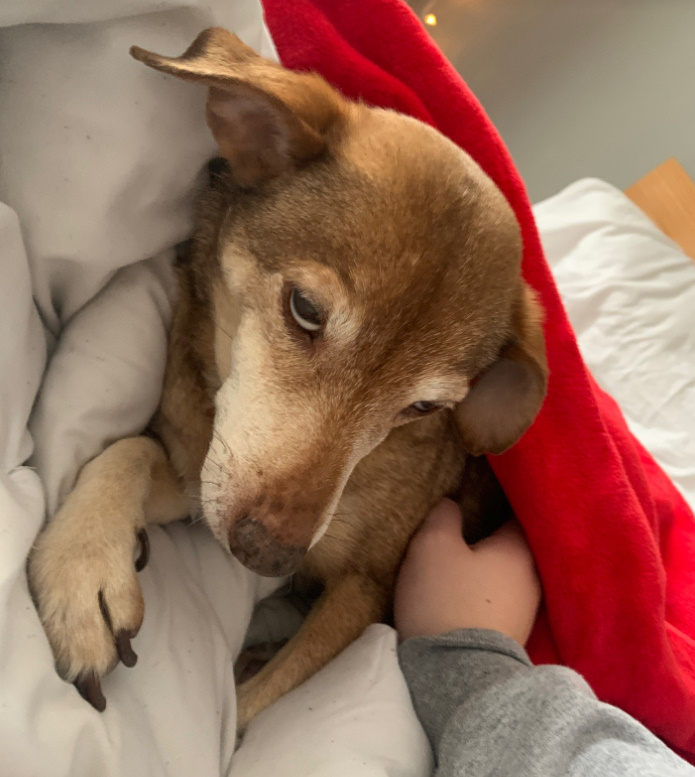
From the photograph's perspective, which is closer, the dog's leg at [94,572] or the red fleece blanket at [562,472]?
the dog's leg at [94,572]

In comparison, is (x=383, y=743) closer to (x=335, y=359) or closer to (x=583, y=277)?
(x=335, y=359)

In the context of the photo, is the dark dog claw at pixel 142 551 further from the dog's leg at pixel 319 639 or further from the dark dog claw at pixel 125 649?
the dog's leg at pixel 319 639

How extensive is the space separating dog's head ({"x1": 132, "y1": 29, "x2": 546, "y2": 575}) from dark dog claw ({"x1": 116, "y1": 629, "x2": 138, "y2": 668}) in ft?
0.68

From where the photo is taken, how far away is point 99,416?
44.6 inches

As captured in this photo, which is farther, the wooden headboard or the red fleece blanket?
the wooden headboard

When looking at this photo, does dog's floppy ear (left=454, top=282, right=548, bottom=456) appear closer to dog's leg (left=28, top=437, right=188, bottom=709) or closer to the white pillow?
dog's leg (left=28, top=437, right=188, bottom=709)

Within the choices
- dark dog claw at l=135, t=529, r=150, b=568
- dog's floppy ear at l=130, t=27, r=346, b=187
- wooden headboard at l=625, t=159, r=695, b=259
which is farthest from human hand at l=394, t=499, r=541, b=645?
wooden headboard at l=625, t=159, r=695, b=259

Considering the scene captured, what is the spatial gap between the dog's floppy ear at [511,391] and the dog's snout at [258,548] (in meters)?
0.54

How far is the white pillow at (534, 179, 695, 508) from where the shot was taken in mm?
2350

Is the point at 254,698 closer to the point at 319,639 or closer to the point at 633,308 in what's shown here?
the point at 319,639

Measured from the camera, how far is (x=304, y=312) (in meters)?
1.06

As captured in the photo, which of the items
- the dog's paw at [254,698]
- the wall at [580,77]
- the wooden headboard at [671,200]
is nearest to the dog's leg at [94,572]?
the dog's paw at [254,698]

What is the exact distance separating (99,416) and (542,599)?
3.85 feet

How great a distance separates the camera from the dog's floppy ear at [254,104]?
3.14ft
